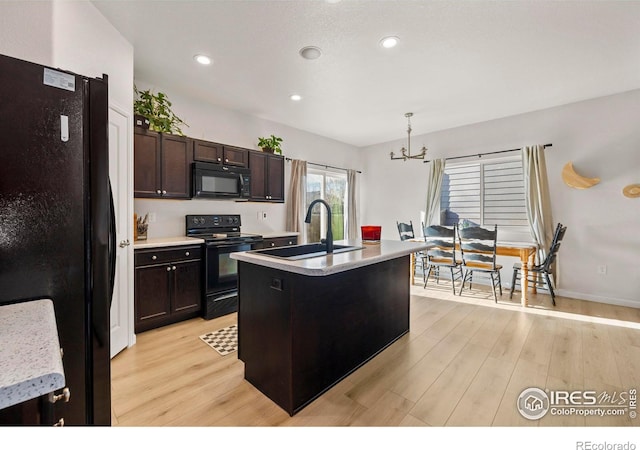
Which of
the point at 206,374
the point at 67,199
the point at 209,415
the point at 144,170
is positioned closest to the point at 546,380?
the point at 209,415

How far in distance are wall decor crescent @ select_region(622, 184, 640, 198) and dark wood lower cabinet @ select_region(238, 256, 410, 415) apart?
3582 mm

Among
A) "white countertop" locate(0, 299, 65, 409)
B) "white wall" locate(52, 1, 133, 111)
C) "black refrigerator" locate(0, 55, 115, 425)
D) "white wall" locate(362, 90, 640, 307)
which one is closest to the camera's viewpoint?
"white countertop" locate(0, 299, 65, 409)

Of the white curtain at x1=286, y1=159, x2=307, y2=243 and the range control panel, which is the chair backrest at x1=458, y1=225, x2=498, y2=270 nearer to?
the white curtain at x1=286, y1=159, x2=307, y2=243

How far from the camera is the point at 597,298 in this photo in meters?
3.84

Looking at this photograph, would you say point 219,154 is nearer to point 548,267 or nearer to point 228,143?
point 228,143

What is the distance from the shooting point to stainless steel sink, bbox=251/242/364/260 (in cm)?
214

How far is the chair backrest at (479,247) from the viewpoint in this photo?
12.5 ft

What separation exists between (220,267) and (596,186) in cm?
495

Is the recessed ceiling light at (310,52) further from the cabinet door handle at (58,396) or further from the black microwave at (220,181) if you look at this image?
the cabinet door handle at (58,396)

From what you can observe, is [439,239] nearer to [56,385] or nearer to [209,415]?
[209,415]

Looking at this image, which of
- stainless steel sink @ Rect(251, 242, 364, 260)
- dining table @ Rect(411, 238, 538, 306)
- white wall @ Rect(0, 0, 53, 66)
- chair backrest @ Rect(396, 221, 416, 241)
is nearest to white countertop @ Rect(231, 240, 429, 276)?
stainless steel sink @ Rect(251, 242, 364, 260)

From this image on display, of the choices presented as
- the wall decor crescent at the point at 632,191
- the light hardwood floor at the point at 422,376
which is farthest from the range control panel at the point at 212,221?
A: the wall decor crescent at the point at 632,191

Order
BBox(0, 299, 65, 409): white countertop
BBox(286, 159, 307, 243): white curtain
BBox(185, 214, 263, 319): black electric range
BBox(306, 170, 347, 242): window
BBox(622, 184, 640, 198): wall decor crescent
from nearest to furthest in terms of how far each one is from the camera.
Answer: BBox(0, 299, 65, 409): white countertop
BBox(185, 214, 263, 319): black electric range
BBox(622, 184, 640, 198): wall decor crescent
BBox(286, 159, 307, 243): white curtain
BBox(306, 170, 347, 242): window

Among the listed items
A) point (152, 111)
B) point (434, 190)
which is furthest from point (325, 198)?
point (152, 111)
